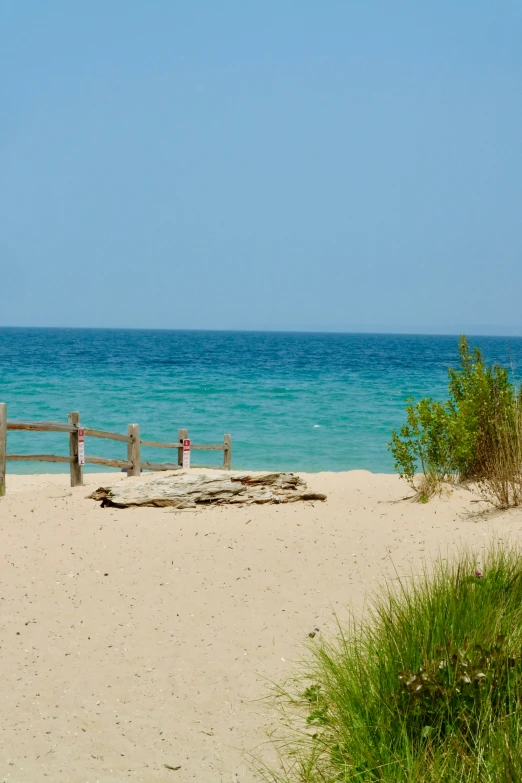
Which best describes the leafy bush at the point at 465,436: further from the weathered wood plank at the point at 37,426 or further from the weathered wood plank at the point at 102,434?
the weathered wood plank at the point at 37,426

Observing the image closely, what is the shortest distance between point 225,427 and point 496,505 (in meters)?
18.8

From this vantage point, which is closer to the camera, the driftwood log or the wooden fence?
the driftwood log

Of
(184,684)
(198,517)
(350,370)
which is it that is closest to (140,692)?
(184,684)

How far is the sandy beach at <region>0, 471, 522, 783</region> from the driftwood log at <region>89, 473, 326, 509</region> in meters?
0.24

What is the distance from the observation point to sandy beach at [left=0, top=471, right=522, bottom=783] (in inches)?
187

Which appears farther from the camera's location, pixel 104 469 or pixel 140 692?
pixel 104 469

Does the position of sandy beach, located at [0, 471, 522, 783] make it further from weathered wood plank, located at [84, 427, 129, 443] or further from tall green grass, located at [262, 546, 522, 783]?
weathered wood plank, located at [84, 427, 129, 443]

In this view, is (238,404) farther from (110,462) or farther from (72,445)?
(72,445)

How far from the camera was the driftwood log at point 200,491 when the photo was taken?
996cm

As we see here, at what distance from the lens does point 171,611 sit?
6652 mm

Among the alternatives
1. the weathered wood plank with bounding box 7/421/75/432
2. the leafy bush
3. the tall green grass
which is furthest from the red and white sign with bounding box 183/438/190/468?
the tall green grass

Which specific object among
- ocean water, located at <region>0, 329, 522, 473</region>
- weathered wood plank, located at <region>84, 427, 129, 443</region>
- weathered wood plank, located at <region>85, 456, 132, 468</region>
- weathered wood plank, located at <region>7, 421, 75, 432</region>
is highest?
weathered wood plank, located at <region>7, 421, 75, 432</region>

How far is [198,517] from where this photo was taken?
938cm

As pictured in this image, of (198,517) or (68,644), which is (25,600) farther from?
(198,517)
